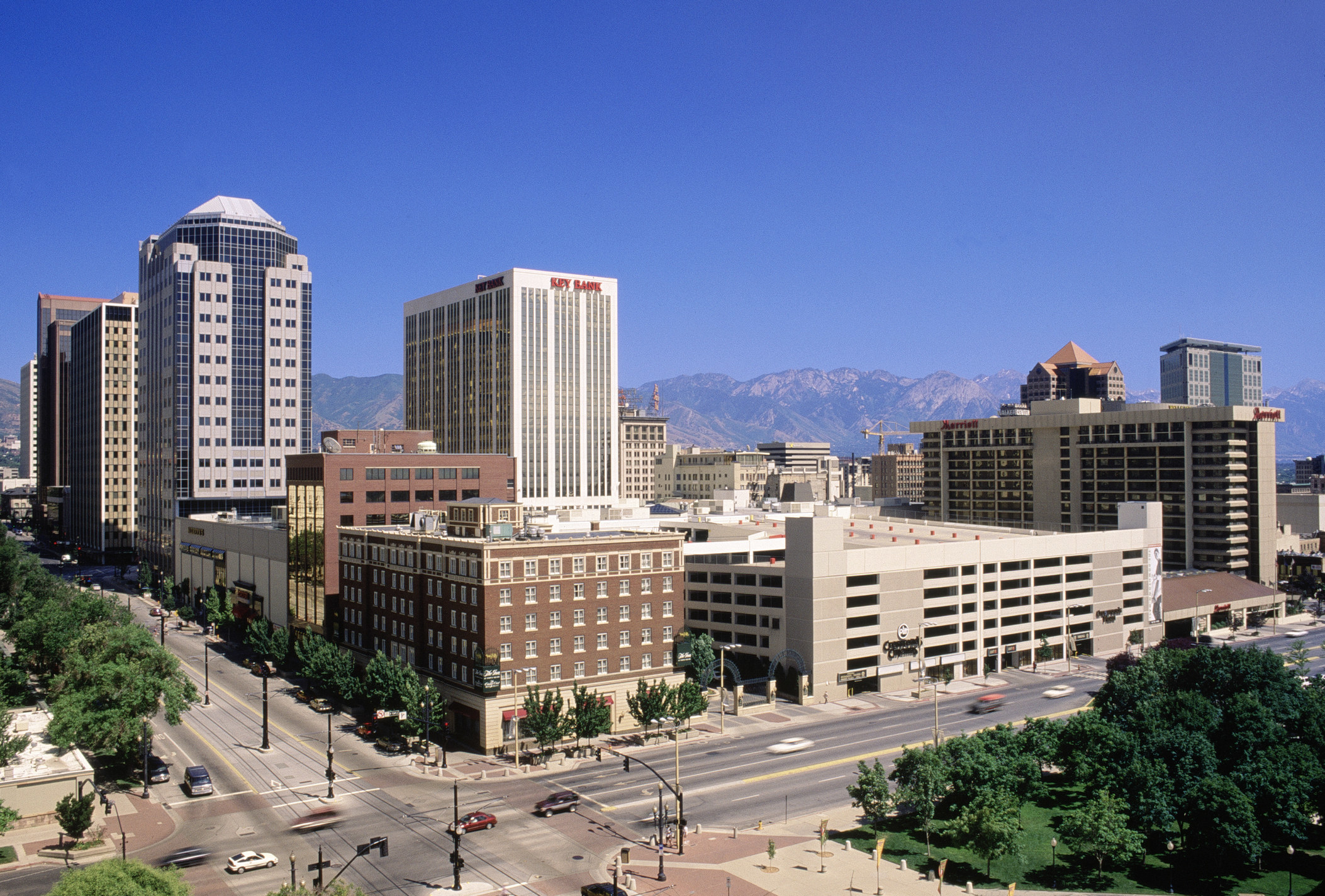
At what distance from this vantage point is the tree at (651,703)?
3671 inches

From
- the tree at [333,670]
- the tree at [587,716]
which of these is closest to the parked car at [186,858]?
the tree at [587,716]

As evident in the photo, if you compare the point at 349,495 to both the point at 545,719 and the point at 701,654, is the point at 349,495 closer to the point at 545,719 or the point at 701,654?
the point at 701,654

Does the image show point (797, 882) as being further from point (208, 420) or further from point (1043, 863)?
point (208, 420)

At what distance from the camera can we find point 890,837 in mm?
72625

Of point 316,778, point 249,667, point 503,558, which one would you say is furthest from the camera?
point 249,667

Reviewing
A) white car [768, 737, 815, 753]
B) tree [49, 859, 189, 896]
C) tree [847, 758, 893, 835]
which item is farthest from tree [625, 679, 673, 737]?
tree [49, 859, 189, 896]

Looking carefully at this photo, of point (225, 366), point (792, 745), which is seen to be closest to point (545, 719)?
point (792, 745)

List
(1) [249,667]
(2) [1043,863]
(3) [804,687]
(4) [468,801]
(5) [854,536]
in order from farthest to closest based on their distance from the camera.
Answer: (5) [854,536], (1) [249,667], (3) [804,687], (4) [468,801], (2) [1043,863]

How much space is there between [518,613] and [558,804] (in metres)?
21.7

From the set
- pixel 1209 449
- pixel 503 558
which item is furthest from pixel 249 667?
pixel 1209 449

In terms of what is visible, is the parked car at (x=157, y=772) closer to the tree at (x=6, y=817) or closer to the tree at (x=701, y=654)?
the tree at (x=6, y=817)

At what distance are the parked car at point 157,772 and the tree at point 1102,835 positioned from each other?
67510 millimetres

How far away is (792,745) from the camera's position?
3730 inches

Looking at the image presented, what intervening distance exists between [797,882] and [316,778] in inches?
1624
